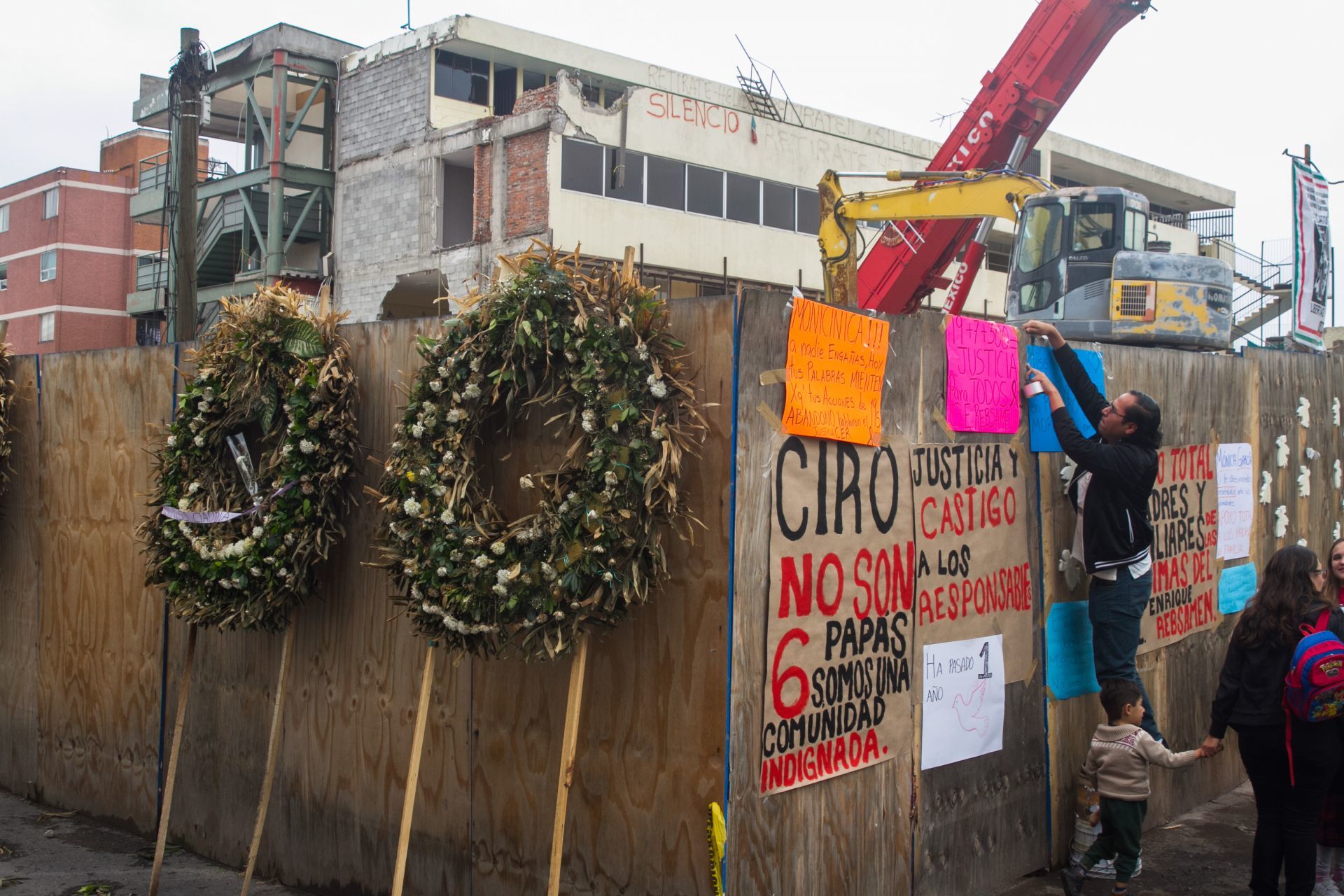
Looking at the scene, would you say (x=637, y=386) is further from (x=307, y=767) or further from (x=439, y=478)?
(x=307, y=767)

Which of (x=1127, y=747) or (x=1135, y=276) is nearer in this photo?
(x=1127, y=747)

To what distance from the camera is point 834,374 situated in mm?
4645

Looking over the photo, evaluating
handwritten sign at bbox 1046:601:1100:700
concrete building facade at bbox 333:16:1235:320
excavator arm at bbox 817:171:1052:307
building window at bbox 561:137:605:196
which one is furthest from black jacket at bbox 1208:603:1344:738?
building window at bbox 561:137:605:196

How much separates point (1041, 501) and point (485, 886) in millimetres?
3273

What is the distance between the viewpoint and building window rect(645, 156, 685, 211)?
3106 cm

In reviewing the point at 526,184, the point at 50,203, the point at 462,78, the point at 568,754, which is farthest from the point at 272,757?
the point at 50,203

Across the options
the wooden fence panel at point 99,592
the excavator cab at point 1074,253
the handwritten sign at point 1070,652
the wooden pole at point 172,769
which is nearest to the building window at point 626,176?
the excavator cab at point 1074,253

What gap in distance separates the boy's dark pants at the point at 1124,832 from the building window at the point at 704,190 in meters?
27.8

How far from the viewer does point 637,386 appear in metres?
4.18

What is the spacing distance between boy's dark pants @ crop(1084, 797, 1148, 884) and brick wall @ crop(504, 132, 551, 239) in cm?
2497

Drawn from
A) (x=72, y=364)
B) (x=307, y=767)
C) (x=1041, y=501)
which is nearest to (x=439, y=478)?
(x=307, y=767)

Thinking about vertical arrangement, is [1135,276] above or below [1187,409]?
above

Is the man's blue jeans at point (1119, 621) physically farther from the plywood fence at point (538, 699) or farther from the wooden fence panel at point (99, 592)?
the wooden fence panel at point (99, 592)

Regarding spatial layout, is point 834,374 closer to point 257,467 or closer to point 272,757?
point 257,467
